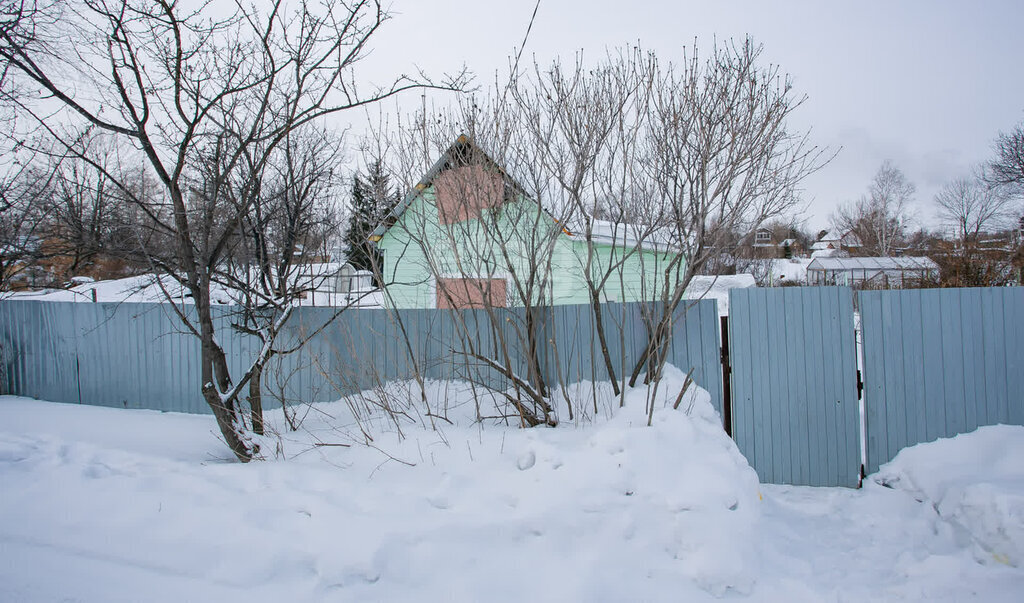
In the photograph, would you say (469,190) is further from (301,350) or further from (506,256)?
(301,350)

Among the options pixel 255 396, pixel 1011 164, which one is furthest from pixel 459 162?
pixel 1011 164

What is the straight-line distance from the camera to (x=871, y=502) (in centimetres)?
379

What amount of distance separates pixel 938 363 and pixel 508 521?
12.5 feet

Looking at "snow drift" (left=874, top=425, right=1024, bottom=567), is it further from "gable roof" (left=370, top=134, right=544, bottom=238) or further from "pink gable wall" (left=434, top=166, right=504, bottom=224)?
"pink gable wall" (left=434, top=166, right=504, bottom=224)

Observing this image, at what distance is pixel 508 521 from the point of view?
292cm

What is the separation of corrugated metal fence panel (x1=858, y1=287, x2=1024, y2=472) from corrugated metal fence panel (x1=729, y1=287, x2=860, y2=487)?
0.17 m

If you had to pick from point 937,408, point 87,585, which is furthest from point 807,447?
point 87,585

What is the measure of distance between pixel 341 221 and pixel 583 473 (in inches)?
196

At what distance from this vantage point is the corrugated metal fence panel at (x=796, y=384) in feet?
13.6

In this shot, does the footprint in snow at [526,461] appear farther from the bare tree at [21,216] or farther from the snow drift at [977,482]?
the bare tree at [21,216]

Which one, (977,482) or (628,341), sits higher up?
(628,341)

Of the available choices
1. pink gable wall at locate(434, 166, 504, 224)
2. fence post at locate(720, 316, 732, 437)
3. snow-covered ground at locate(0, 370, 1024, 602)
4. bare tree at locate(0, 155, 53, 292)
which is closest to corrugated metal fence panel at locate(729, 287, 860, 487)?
Result: fence post at locate(720, 316, 732, 437)

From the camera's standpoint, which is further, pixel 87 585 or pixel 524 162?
pixel 524 162

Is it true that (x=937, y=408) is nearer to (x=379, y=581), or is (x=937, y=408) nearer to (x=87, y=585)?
(x=379, y=581)
